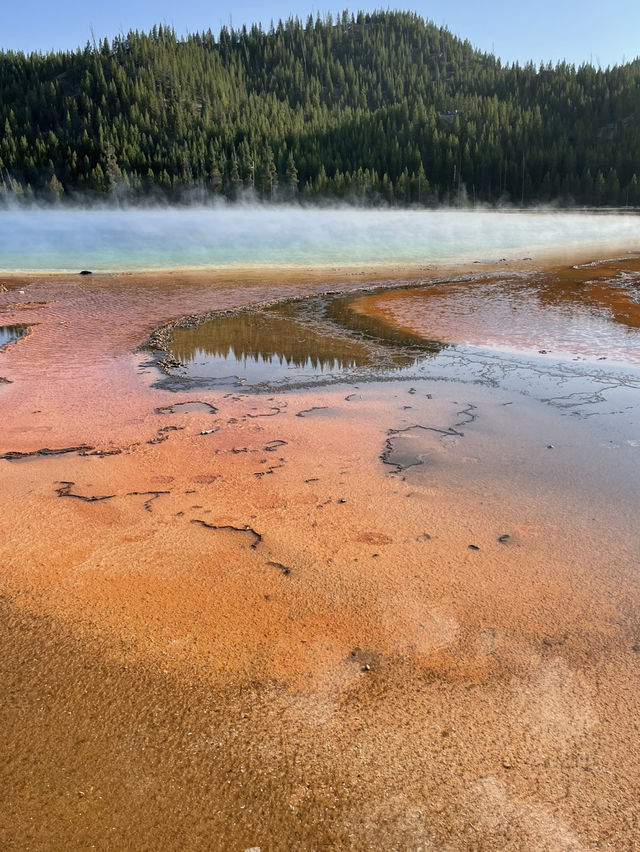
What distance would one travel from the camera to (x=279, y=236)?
1725 inches

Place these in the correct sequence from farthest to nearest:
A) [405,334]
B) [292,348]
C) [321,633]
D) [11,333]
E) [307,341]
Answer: [11,333] → [405,334] → [307,341] → [292,348] → [321,633]

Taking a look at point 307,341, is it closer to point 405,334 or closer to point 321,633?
point 405,334

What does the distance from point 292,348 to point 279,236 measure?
34603 mm

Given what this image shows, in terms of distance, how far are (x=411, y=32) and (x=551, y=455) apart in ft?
547

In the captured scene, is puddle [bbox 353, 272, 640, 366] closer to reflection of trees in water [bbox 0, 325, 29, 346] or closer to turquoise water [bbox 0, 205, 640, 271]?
reflection of trees in water [bbox 0, 325, 29, 346]

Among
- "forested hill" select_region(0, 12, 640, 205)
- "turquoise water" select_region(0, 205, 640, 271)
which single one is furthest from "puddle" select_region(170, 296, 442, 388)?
"forested hill" select_region(0, 12, 640, 205)

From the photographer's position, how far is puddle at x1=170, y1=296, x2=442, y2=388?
31.9 feet

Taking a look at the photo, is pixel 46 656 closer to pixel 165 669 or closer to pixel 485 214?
pixel 165 669

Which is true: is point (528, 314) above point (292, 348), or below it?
above

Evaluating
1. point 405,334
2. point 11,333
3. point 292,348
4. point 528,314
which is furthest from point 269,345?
point 528,314

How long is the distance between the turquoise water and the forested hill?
680 cm

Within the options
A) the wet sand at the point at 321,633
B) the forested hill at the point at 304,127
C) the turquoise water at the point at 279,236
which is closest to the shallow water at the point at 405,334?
the wet sand at the point at 321,633

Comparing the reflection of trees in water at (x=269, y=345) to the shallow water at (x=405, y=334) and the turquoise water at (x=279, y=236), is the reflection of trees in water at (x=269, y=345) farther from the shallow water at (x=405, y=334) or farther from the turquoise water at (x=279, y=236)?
the turquoise water at (x=279, y=236)

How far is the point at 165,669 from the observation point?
3.42 m
